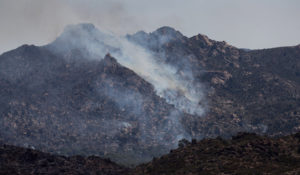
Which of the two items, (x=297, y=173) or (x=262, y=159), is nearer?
(x=297, y=173)

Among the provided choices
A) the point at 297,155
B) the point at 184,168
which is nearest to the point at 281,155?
the point at 297,155

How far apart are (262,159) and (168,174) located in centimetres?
3708

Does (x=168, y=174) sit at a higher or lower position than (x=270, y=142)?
lower

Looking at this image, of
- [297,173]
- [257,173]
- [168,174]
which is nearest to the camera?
[297,173]

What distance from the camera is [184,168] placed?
19688 cm

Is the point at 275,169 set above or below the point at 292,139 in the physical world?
below

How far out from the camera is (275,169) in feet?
556

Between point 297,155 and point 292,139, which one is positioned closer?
point 297,155

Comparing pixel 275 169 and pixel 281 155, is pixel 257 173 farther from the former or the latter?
pixel 281 155

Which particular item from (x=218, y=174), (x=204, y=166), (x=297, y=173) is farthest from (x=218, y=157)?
(x=297, y=173)

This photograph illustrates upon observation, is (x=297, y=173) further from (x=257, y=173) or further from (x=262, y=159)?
(x=262, y=159)

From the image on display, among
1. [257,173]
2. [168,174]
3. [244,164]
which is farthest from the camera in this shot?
[168,174]

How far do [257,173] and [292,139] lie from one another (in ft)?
128

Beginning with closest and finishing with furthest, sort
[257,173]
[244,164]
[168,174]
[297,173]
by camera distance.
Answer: [297,173] → [257,173] → [244,164] → [168,174]
